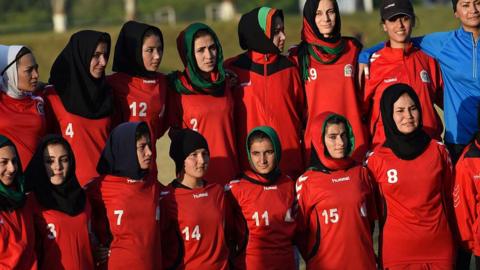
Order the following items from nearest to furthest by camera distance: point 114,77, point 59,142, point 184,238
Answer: point 59,142 < point 184,238 < point 114,77

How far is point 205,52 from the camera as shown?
8719mm

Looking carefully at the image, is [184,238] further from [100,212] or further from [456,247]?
[456,247]

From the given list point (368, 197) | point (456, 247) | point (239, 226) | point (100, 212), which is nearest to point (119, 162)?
point (100, 212)

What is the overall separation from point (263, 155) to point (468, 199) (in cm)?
150

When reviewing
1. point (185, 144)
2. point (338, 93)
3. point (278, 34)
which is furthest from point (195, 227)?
point (278, 34)

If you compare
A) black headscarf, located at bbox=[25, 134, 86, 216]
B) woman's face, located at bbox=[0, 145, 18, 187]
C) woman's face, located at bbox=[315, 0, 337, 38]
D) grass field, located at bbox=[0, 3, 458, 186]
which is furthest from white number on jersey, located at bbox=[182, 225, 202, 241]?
grass field, located at bbox=[0, 3, 458, 186]

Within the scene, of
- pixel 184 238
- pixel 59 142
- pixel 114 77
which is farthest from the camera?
pixel 114 77

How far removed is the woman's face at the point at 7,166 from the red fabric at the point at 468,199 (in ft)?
10.3

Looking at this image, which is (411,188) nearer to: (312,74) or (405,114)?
(405,114)

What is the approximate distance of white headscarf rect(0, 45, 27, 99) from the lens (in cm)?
830

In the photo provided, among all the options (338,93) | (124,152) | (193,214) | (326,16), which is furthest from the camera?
(338,93)

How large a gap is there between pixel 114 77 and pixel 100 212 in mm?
1411

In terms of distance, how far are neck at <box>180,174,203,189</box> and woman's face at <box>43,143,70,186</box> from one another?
977 millimetres

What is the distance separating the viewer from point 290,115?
9133 millimetres
